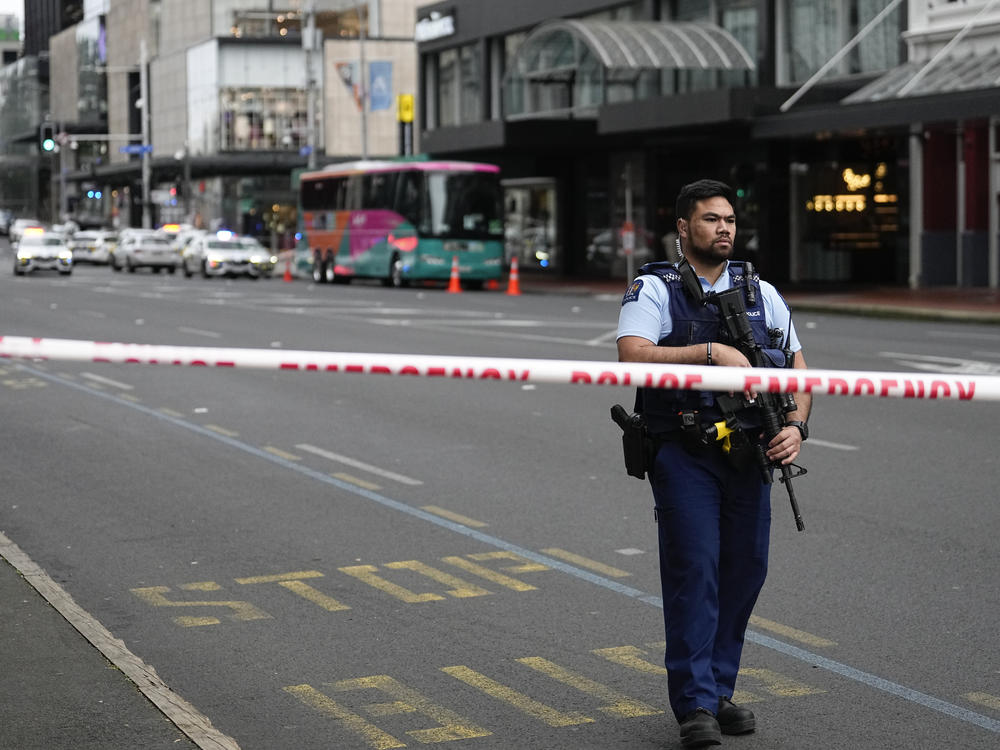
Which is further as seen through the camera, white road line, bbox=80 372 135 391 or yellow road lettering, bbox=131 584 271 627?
white road line, bbox=80 372 135 391

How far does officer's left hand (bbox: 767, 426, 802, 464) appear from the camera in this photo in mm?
5414

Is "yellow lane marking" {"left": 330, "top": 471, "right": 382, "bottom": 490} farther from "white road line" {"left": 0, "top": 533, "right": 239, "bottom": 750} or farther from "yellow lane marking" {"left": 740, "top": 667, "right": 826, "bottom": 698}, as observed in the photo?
"yellow lane marking" {"left": 740, "top": 667, "right": 826, "bottom": 698}

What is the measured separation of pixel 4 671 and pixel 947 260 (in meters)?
33.1

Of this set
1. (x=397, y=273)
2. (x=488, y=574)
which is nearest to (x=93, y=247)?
(x=397, y=273)

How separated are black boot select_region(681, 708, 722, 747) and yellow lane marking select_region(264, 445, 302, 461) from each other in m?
6.96

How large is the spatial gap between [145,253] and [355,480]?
50.2m

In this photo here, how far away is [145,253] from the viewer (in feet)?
196

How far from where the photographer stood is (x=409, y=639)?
6875 millimetres

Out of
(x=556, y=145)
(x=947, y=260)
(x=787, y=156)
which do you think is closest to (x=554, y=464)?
(x=947, y=260)

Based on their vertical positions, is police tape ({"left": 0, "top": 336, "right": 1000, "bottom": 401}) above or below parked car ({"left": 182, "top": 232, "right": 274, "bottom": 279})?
below

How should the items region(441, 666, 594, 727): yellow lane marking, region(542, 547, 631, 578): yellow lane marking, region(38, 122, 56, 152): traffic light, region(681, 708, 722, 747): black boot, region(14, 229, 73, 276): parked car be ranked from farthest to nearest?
region(38, 122, 56, 152): traffic light → region(14, 229, 73, 276): parked car → region(542, 547, 631, 578): yellow lane marking → region(441, 666, 594, 727): yellow lane marking → region(681, 708, 722, 747): black boot

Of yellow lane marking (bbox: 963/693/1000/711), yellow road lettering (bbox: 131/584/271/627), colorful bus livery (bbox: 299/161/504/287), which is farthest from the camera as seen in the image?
colorful bus livery (bbox: 299/161/504/287)

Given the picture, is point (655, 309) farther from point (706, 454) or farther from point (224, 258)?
point (224, 258)

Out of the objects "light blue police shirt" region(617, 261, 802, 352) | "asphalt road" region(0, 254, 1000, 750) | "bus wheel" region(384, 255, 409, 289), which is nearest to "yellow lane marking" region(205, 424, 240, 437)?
"asphalt road" region(0, 254, 1000, 750)
